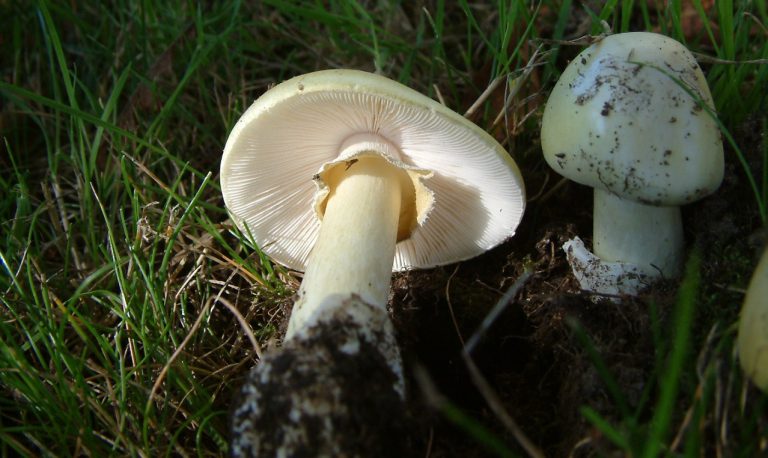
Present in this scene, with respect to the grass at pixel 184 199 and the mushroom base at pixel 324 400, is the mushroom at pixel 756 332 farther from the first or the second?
the mushroom base at pixel 324 400

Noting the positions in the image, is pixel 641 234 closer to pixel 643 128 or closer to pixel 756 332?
pixel 643 128

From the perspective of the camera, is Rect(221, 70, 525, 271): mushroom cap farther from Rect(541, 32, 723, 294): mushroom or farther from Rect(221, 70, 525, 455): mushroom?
Rect(541, 32, 723, 294): mushroom

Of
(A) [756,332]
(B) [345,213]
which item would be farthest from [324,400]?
(A) [756,332]

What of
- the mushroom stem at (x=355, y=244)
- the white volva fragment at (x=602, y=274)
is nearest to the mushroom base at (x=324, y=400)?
the mushroom stem at (x=355, y=244)

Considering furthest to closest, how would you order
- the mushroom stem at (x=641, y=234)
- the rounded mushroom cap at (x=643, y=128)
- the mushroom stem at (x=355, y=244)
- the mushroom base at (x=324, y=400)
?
the mushroom stem at (x=641, y=234) < the mushroom stem at (x=355, y=244) < the rounded mushroom cap at (x=643, y=128) < the mushroom base at (x=324, y=400)

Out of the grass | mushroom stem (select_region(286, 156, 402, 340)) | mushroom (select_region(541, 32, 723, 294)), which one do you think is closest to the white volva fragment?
mushroom (select_region(541, 32, 723, 294))
